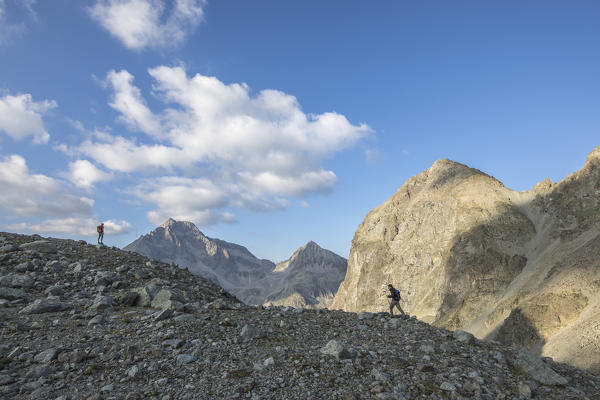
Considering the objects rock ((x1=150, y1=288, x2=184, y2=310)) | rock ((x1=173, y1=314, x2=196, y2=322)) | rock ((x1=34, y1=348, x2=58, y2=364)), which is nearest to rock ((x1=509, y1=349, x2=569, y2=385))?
rock ((x1=173, y1=314, x2=196, y2=322))

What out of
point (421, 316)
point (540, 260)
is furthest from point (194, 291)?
point (421, 316)

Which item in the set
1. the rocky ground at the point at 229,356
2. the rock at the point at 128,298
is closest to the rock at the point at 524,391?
the rocky ground at the point at 229,356

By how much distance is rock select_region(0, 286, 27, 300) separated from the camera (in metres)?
15.2

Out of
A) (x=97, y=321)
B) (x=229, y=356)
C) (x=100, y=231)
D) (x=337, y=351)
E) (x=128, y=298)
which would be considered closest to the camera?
(x=229, y=356)

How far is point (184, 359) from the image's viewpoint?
9.53 metres

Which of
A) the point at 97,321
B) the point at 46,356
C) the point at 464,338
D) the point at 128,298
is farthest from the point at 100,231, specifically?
the point at 464,338

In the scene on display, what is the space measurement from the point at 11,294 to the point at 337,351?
1588 centimetres

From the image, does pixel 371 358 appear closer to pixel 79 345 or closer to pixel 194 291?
pixel 79 345

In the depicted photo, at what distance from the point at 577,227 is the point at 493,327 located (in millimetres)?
41553

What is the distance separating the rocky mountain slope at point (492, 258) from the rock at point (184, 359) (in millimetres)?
51599

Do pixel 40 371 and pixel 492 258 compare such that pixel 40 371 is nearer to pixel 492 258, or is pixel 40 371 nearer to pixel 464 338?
pixel 464 338

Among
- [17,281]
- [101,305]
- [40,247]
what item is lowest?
[101,305]

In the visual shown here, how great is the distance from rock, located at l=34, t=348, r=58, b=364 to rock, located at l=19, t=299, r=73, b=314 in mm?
5314

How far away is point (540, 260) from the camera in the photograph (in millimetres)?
93875
